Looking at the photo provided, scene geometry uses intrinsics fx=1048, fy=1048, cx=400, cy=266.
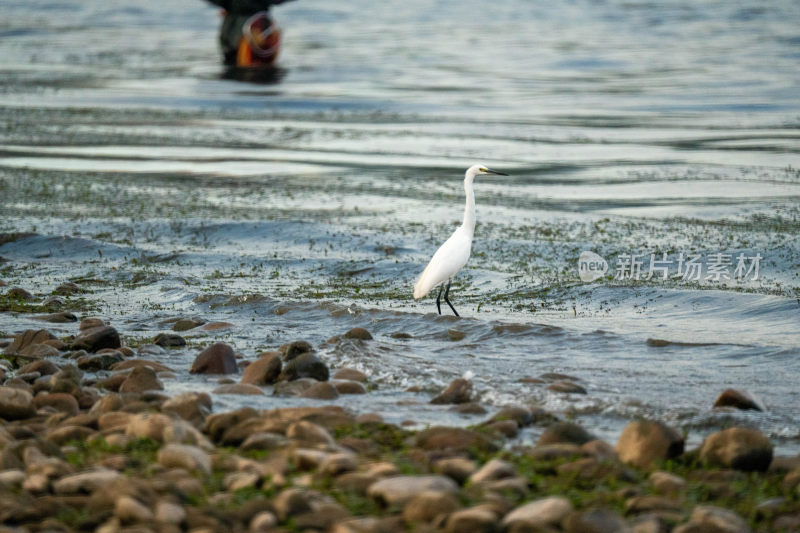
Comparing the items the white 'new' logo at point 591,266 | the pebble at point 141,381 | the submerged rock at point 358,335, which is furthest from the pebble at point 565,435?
the white 'new' logo at point 591,266

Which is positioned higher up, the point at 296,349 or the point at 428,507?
the point at 428,507

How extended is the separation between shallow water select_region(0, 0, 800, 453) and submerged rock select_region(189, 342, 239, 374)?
18 centimetres

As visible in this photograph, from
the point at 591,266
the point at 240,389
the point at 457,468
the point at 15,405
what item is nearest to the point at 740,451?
the point at 457,468

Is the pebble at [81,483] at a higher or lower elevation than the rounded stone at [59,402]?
higher

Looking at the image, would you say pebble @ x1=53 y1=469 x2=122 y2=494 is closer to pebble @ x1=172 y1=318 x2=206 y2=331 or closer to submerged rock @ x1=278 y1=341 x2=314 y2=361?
submerged rock @ x1=278 y1=341 x2=314 y2=361

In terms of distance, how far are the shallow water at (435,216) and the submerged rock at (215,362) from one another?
0.18 metres

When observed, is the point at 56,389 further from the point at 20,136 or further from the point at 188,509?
the point at 20,136

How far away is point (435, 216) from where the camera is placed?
1380 cm

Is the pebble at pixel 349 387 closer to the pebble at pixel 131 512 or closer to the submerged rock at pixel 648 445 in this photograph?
the submerged rock at pixel 648 445

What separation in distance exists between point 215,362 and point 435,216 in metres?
6.79

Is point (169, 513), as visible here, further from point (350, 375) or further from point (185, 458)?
point (350, 375)

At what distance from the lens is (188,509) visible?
175 inches

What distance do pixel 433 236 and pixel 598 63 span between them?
2446cm

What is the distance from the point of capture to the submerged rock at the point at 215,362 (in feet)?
24.2
